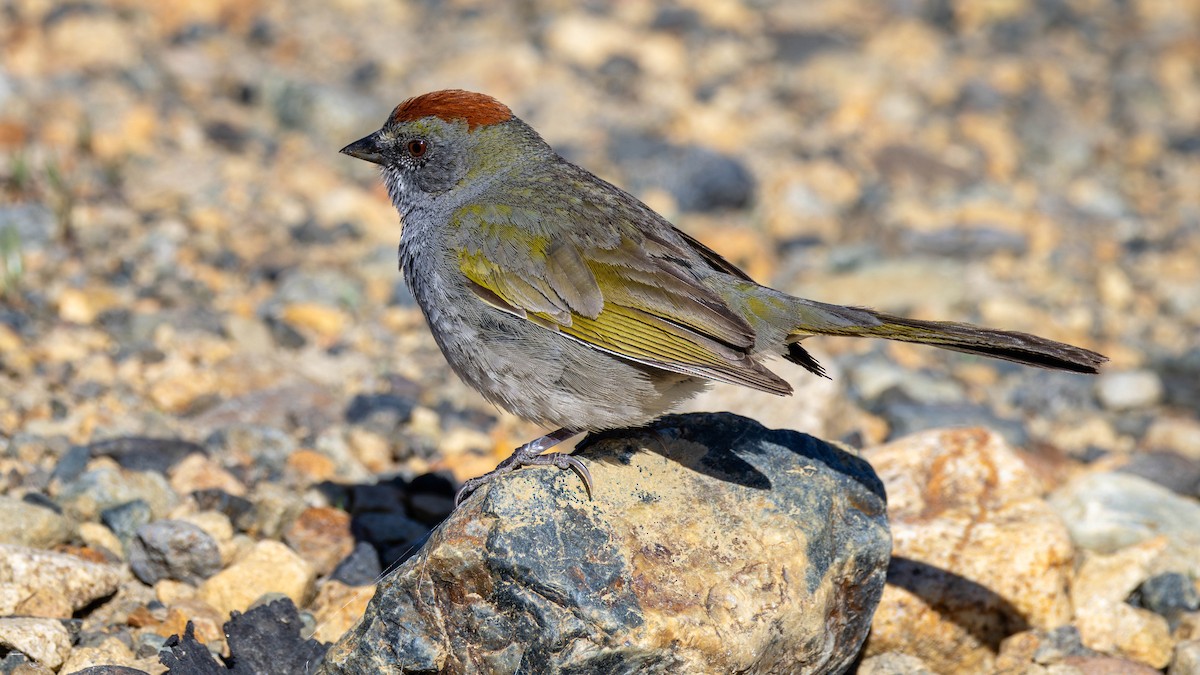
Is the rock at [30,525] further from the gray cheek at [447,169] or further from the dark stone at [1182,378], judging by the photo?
the dark stone at [1182,378]

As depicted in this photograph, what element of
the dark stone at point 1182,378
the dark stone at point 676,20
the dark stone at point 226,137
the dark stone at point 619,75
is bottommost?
the dark stone at point 226,137

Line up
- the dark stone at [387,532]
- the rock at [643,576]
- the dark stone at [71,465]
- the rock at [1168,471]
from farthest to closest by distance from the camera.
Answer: the rock at [1168,471], the dark stone at [71,465], the dark stone at [387,532], the rock at [643,576]

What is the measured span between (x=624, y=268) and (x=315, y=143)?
17.5ft

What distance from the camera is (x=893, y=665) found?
4.79 meters

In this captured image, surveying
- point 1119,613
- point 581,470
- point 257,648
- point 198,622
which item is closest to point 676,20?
point 1119,613

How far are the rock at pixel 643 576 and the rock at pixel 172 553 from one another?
107 centimetres

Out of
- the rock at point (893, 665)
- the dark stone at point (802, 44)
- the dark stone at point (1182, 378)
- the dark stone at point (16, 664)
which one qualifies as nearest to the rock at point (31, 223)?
the dark stone at point (16, 664)

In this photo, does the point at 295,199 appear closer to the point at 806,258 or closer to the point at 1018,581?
the point at 806,258

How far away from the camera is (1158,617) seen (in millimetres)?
5137

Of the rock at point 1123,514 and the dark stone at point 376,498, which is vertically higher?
the rock at point 1123,514

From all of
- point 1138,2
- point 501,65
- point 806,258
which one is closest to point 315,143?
point 501,65

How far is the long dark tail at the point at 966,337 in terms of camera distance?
4.28 metres

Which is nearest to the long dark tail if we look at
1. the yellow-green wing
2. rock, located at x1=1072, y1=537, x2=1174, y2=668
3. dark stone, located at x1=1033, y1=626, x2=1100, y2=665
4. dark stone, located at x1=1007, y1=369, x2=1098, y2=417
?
the yellow-green wing

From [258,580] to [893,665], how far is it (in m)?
2.38
